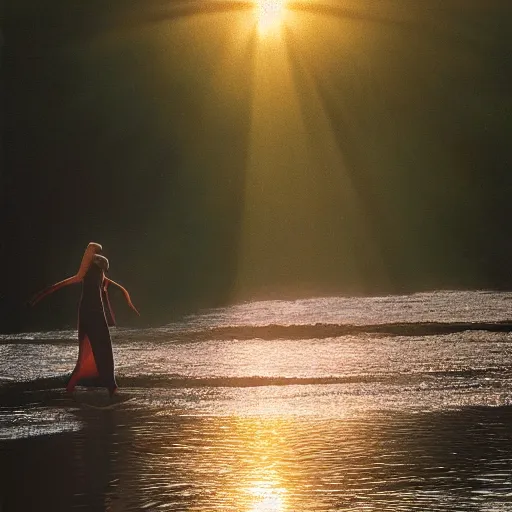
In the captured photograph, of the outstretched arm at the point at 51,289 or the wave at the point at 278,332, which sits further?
the wave at the point at 278,332

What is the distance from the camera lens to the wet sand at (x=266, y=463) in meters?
7.84

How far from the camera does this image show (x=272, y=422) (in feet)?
37.2

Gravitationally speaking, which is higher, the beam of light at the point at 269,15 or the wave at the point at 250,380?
the beam of light at the point at 269,15

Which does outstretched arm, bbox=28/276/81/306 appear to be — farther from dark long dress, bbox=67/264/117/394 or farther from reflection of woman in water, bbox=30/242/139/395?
dark long dress, bbox=67/264/117/394

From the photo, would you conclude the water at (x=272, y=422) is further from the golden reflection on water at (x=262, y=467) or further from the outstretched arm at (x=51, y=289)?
the outstretched arm at (x=51, y=289)

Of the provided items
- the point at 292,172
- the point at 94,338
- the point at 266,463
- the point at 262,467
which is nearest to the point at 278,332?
the point at 94,338

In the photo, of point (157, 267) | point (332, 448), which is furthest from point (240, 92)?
point (332, 448)

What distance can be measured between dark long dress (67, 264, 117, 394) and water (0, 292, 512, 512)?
0.28m

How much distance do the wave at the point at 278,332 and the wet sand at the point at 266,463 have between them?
8.16m

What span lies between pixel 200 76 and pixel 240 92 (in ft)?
5.59

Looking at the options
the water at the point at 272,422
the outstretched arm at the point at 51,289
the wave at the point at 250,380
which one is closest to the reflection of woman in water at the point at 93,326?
the outstretched arm at the point at 51,289

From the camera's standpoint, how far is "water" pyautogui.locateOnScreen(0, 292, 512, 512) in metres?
8.12

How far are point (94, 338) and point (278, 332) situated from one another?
7.29 m

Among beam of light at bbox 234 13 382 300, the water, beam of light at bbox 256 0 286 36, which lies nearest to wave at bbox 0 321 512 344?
the water
